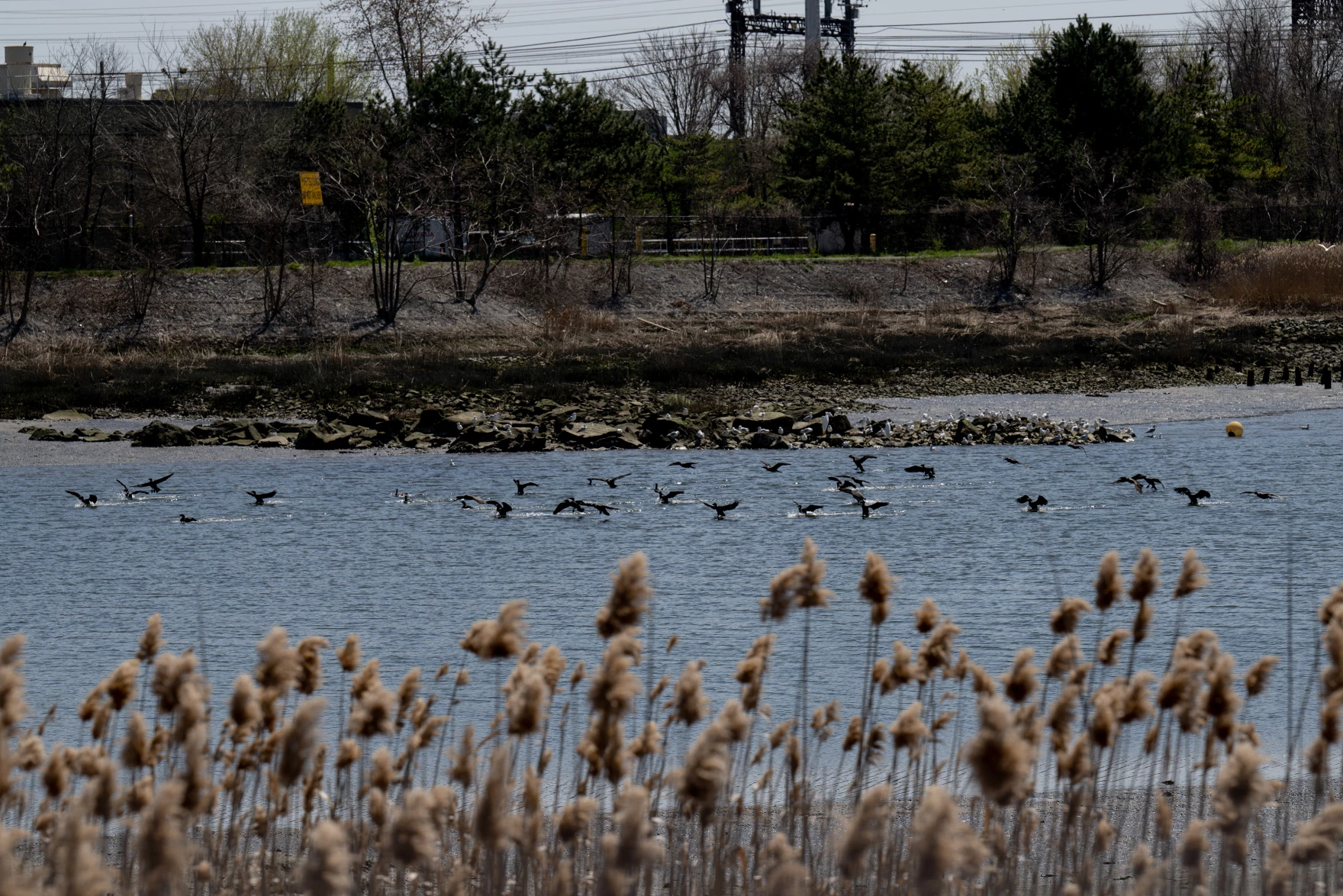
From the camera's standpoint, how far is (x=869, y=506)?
20109 mm

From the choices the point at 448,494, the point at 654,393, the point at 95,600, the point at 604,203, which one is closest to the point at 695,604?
the point at 95,600

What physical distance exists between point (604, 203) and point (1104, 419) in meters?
29.7

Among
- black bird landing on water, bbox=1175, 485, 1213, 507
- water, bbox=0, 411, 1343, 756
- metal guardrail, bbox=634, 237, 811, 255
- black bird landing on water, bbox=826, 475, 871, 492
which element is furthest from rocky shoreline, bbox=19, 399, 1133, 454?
metal guardrail, bbox=634, 237, 811, 255

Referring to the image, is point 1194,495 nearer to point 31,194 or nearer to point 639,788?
point 639,788

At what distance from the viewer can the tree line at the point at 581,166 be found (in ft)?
171

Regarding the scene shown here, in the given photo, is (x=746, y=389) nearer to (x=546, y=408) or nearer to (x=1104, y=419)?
(x=546, y=408)

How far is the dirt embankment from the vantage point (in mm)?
35188

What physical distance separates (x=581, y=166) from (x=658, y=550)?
41333 mm

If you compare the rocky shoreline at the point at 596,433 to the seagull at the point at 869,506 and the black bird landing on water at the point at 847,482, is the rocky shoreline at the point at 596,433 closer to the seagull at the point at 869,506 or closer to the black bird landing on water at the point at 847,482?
the black bird landing on water at the point at 847,482

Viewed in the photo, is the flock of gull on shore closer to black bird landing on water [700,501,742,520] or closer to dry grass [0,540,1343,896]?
black bird landing on water [700,501,742,520]

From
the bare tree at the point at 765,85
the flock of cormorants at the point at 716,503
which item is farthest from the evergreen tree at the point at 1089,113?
the flock of cormorants at the point at 716,503

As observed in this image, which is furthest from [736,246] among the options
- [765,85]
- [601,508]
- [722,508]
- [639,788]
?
[639,788]

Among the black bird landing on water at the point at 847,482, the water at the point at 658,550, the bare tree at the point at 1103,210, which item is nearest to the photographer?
the water at the point at 658,550

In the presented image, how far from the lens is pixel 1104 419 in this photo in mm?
31516
